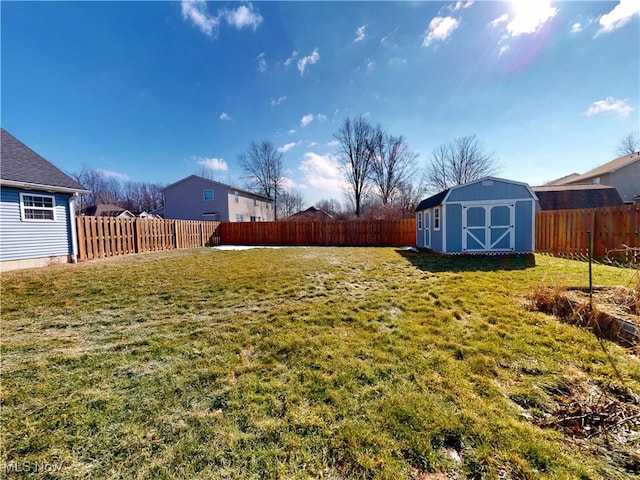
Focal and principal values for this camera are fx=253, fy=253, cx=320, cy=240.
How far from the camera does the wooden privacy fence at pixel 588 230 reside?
7.45m

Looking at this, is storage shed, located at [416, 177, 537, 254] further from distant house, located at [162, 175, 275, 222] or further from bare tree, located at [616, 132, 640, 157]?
bare tree, located at [616, 132, 640, 157]

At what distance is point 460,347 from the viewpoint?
9.59 feet

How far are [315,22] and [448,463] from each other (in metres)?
11.8

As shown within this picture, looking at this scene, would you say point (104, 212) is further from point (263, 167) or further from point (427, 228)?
point (427, 228)

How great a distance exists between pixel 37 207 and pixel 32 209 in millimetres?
154

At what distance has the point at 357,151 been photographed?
30641mm

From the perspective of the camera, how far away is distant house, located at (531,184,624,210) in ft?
63.2

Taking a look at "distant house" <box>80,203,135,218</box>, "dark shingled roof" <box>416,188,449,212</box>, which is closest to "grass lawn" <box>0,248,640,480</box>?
"dark shingled roof" <box>416,188,449,212</box>

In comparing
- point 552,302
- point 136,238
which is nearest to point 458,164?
point 552,302

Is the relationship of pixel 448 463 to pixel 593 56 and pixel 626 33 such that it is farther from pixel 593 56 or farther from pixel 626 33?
pixel 593 56

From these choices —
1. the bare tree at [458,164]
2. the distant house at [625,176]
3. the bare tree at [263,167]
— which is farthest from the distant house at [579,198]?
the bare tree at [263,167]

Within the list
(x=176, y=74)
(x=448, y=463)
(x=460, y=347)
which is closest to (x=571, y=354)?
(x=460, y=347)

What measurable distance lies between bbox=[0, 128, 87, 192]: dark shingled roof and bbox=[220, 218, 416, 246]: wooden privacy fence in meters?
9.89

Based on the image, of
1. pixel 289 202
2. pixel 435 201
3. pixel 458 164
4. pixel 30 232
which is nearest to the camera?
pixel 30 232
